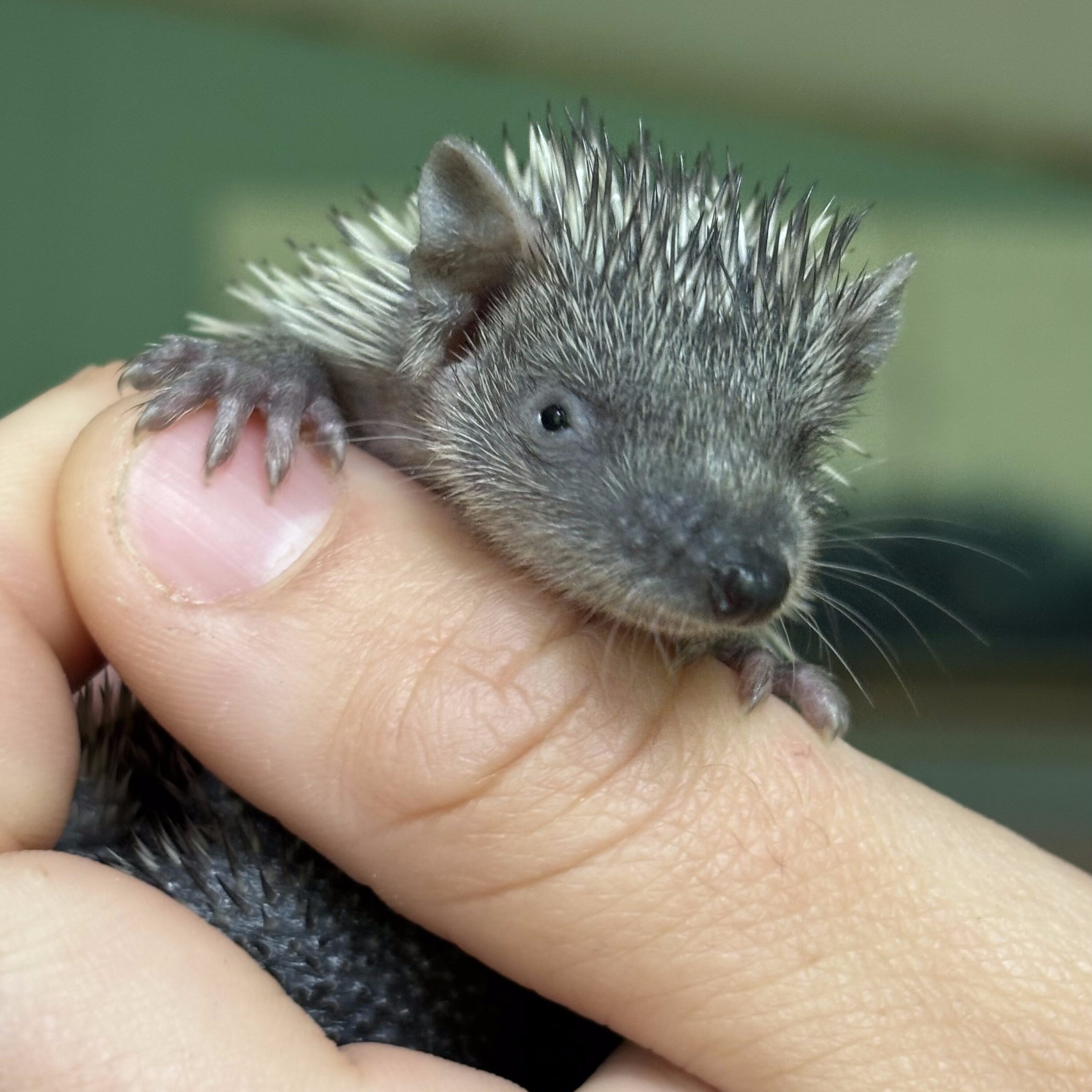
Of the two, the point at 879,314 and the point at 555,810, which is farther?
the point at 879,314

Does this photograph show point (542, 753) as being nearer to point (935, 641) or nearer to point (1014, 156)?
point (935, 641)

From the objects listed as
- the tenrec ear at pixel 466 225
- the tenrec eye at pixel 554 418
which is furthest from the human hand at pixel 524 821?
the tenrec ear at pixel 466 225

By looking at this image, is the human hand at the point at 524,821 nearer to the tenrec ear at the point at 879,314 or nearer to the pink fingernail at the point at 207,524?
the pink fingernail at the point at 207,524

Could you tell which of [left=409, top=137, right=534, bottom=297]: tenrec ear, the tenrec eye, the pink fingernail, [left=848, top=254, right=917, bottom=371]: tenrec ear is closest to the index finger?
the pink fingernail

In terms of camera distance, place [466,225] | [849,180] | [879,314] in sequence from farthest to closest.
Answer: [849,180]
[879,314]
[466,225]

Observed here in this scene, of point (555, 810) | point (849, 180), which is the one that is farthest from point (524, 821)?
point (849, 180)

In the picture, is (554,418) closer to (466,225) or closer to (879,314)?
(466,225)

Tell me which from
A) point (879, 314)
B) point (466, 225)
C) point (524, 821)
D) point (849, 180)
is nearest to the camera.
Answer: point (524, 821)
